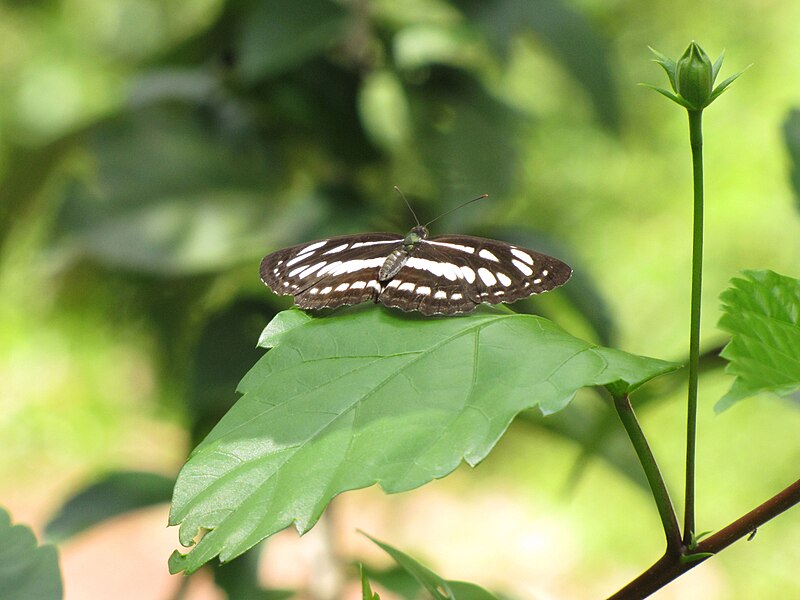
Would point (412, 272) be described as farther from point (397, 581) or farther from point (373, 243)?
point (397, 581)

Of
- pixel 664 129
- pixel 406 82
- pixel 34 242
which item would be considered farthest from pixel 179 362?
pixel 664 129

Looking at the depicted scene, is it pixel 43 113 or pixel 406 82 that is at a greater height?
pixel 43 113

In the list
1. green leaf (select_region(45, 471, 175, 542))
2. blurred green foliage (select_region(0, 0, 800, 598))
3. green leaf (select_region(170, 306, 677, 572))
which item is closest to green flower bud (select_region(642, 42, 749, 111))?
green leaf (select_region(170, 306, 677, 572))

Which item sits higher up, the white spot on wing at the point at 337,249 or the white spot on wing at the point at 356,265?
the white spot on wing at the point at 337,249

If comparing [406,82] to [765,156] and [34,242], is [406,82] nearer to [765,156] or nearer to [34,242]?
[34,242]

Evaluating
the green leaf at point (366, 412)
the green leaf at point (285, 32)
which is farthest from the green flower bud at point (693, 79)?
the green leaf at point (285, 32)

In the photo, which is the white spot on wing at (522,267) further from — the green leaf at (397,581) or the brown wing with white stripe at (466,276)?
the green leaf at (397,581)
